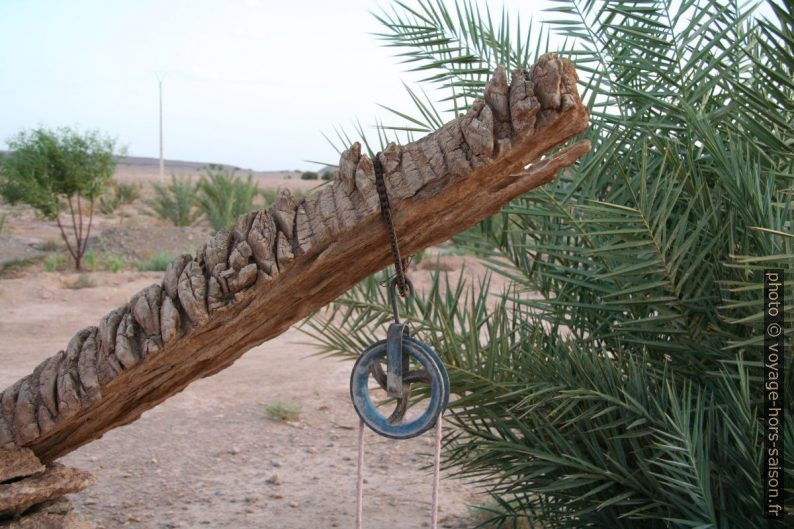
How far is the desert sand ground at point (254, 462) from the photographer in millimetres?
5008

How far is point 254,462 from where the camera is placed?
6.03m

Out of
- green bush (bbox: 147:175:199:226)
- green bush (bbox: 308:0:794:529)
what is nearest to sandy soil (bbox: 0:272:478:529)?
green bush (bbox: 308:0:794:529)

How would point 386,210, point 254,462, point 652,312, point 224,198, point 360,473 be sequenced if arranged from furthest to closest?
1. point 224,198
2. point 254,462
3. point 652,312
4. point 360,473
5. point 386,210

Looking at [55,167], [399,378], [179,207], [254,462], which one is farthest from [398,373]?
[179,207]

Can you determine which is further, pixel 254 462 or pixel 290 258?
pixel 254 462

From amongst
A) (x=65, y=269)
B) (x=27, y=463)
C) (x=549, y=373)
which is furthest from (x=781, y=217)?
(x=65, y=269)

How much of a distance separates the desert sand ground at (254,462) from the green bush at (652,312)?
0.91 meters

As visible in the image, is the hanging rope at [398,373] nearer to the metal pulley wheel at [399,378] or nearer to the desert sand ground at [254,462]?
the metal pulley wheel at [399,378]

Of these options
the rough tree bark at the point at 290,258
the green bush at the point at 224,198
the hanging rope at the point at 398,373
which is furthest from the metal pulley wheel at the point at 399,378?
the green bush at the point at 224,198

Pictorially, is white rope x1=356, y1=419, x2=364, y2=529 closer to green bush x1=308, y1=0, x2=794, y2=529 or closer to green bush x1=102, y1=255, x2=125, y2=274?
green bush x1=308, y1=0, x2=794, y2=529

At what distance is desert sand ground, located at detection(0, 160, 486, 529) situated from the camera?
16.4 feet

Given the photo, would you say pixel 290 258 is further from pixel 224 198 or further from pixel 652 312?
pixel 224 198

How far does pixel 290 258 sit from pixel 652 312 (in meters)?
1.61

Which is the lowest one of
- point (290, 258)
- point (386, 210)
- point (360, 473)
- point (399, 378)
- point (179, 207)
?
point (360, 473)
